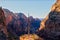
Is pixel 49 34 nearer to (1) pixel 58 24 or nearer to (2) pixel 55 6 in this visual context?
(1) pixel 58 24

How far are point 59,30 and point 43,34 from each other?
1434 centimetres

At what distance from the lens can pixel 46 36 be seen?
14850cm

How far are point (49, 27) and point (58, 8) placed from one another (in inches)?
570

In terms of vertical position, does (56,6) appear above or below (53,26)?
above

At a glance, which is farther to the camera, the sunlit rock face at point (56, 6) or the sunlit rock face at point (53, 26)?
the sunlit rock face at point (56, 6)

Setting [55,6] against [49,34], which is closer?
[49,34]

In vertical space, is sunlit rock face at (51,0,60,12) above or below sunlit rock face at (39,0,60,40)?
above

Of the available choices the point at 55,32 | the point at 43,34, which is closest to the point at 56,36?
the point at 55,32

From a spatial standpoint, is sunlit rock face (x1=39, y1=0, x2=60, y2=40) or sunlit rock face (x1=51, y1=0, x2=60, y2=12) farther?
sunlit rock face (x1=51, y1=0, x2=60, y2=12)

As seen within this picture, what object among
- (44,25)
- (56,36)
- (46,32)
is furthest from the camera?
(44,25)

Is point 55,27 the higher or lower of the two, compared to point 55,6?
lower

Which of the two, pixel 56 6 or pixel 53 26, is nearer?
pixel 53 26

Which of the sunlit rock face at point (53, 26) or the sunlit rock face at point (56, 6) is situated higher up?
the sunlit rock face at point (56, 6)

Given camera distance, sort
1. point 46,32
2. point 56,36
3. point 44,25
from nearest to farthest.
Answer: point 56,36
point 46,32
point 44,25
